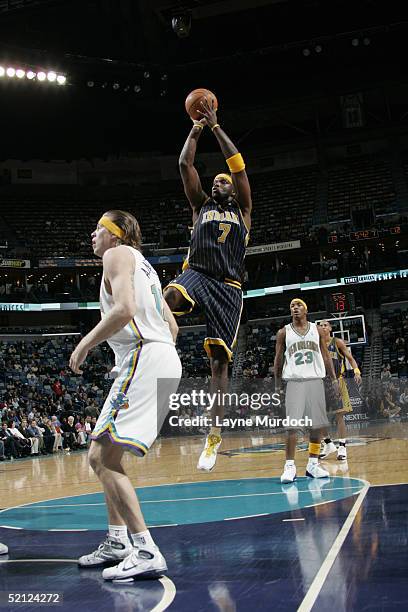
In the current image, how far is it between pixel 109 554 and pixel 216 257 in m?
2.23

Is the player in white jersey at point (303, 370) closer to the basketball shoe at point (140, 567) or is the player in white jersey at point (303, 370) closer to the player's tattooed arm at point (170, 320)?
the player's tattooed arm at point (170, 320)

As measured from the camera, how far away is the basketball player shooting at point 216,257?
509 cm

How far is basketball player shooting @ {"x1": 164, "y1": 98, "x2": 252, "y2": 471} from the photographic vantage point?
509cm

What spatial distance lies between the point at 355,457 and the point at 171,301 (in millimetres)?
7490

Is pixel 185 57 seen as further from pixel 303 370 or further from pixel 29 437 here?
pixel 303 370

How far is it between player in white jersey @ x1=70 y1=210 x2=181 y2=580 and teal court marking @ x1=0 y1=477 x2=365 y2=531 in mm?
1978

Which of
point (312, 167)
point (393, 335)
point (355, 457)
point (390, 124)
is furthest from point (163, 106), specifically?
point (355, 457)

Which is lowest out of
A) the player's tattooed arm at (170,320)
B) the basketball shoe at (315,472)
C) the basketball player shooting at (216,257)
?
the basketball shoe at (315,472)

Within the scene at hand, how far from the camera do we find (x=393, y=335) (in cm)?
2934

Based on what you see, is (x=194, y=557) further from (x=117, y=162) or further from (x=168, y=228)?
(x=117, y=162)

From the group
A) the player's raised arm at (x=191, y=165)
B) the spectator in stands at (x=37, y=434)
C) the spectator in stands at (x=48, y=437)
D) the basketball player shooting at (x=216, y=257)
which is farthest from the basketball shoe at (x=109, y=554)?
the spectator in stands at (x=48, y=437)

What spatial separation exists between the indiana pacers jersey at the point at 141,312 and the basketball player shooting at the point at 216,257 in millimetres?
646

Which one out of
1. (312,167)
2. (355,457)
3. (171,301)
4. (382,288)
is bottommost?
(355,457)

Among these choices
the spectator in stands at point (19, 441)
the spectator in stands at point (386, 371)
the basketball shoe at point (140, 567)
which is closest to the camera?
the basketball shoe at point (140, 567)
